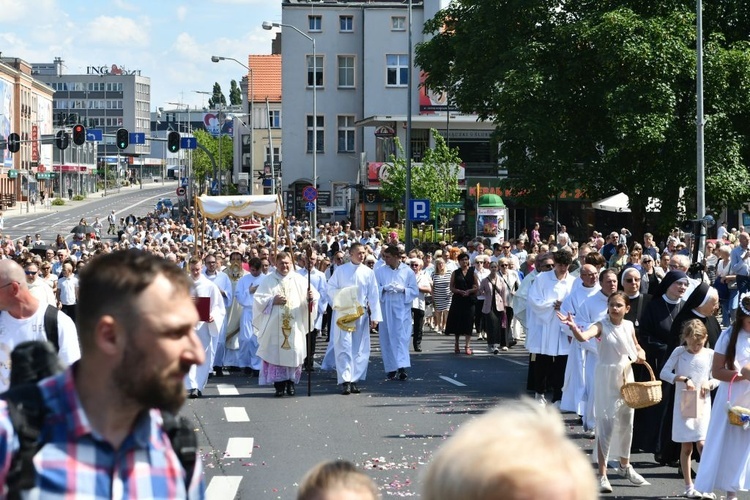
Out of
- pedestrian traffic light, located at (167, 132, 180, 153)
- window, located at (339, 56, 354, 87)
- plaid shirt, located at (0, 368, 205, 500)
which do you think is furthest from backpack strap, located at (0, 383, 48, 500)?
window, located at (339, 56, 354, 87)

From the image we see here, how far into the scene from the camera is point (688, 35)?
32844 mm

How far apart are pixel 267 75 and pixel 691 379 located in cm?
9405

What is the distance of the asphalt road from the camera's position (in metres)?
11.1

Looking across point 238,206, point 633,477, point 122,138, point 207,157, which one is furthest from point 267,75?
point 633,477

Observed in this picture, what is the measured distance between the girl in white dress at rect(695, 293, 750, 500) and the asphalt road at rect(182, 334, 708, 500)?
0.73 metres

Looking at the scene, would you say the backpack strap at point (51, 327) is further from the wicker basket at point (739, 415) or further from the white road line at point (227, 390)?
the white road line at point (227, 390)

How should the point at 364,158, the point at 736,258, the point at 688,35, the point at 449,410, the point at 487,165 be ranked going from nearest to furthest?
the point at 449,410 → the point at 736,258 → the point at 688,35 → the point at 487,165 → the point at 364,158

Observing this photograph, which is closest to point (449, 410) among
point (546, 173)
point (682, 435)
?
point (682, 435)

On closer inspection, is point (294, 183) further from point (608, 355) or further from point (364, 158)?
point (608, 355)

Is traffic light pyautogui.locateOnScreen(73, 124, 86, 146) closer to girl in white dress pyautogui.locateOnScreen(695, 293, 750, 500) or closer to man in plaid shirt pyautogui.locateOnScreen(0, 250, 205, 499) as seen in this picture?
girl in white dress pyautogui.locateOnScreen(695, 293, 750, 500)

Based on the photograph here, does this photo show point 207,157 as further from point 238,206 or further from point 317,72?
point 238,206

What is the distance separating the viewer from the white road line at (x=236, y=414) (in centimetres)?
1473

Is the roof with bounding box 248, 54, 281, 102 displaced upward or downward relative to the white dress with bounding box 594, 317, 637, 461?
upward

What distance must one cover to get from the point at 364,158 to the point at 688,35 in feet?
131
